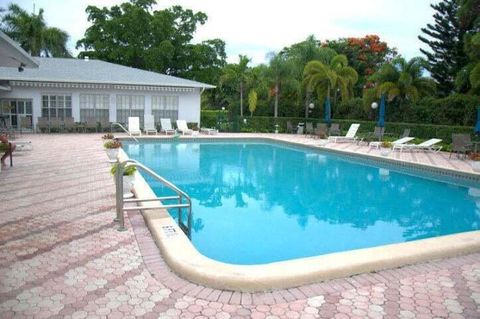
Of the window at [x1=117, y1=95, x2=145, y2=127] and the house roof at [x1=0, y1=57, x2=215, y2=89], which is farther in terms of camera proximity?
the window at [x1=117, y1=95, x2=145, y2=127]

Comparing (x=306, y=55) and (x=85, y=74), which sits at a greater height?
(x=306, y=55)

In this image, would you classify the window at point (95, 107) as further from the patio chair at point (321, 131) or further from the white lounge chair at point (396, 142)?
the white lounge chair at point (396, 142)

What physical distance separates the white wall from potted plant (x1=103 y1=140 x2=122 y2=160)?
41.8 ft

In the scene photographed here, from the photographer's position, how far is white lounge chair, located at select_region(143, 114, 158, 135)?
73.0ft

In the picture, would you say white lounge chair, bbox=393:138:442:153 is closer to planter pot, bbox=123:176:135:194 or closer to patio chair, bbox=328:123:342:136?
patio chair, bbox=328:123:342:136

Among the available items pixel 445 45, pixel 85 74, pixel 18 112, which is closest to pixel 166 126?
pixel 85 74

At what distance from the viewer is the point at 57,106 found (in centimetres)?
2248

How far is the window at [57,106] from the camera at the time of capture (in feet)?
73.2

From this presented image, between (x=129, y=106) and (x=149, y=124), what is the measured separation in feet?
7.22

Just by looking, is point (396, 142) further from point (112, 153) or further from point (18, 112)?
point (18, 112)

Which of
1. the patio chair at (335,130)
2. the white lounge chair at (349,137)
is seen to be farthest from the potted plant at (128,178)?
the patio chair at (335,130)

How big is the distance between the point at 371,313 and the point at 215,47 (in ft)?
118

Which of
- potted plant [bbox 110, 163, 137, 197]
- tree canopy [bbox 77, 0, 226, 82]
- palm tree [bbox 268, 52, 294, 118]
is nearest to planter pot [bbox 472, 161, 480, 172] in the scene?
potted plant [bbox 110, 163, 137, 197]

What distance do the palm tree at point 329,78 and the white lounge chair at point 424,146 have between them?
24.7 ft
